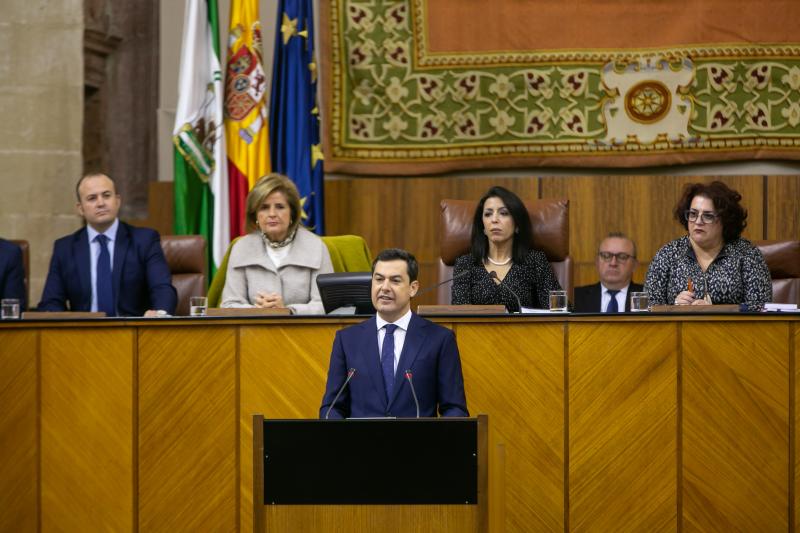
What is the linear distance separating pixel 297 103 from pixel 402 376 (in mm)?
3279

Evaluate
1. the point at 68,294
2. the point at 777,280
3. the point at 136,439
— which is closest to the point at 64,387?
the point at 136,439

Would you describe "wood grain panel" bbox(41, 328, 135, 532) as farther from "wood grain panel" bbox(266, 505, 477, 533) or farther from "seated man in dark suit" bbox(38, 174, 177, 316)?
"wood grain panel" bbox(266, 505, 477, 533)

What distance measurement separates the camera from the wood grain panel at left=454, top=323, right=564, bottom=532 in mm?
4184

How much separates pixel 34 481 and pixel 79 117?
10.5 ft

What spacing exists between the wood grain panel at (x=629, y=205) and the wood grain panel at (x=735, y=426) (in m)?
2.59

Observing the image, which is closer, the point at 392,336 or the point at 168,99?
the point at 392,336

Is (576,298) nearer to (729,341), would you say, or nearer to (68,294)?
(729,341)

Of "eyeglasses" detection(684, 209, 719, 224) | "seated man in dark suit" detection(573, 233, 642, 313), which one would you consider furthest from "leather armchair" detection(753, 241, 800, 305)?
"eyeglasses" detection(684, 209, 719, 224)

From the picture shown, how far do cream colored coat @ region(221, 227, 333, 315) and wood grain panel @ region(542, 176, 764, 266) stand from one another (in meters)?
2.11

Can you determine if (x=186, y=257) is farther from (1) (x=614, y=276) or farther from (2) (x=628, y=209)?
(2) (x=628, y=209)

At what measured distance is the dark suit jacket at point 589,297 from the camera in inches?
223

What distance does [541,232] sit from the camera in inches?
206

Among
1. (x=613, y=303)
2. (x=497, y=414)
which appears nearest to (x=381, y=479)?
(x=497, y=414)

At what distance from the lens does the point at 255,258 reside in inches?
201
